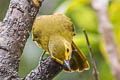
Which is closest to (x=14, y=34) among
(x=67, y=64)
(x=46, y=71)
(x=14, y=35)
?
(x=14, y=35)

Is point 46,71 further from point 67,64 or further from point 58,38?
point 58,38

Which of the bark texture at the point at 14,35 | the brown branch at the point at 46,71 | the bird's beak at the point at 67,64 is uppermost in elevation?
the bark texture at the point at 14,35

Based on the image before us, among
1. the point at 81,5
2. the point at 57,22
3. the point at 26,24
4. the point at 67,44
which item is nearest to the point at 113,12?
the point at 81,5

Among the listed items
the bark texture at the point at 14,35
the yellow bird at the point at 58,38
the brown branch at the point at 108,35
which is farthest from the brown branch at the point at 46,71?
the brown branch at the point at 108,35

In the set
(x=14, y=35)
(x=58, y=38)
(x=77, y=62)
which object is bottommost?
(x=77, y=62)

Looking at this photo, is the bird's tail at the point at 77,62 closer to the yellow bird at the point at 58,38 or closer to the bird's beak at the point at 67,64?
the yellow bird at the point at 58,38

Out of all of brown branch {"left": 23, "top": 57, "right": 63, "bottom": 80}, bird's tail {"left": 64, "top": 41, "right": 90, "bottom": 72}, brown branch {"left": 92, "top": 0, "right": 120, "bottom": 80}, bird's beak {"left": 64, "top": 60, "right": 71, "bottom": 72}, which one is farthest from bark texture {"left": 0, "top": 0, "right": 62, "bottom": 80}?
brown branch {"left": 92, "top": 0, "right": 120, "bottom": 80}
